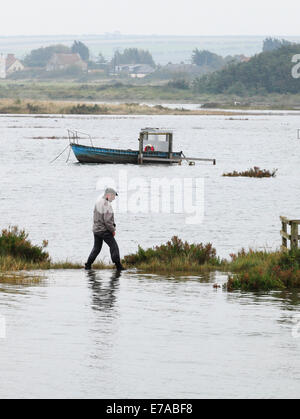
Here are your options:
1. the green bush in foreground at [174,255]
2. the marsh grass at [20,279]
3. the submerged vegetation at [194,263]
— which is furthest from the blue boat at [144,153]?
the marsh grass at [20,279]

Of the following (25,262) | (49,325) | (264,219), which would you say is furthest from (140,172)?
(49,325)

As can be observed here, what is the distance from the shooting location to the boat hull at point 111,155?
234 feet

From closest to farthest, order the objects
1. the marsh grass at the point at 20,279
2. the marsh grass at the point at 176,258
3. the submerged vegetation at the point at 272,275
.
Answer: the submerged vegetation at the point at 272,275
the marsh grass at the point at 20,279
the marsh grass at the point at 176,258

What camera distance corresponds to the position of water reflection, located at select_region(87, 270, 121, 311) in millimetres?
15642

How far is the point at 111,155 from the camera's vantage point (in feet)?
237

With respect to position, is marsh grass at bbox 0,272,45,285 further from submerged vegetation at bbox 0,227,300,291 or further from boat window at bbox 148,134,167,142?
boat window at bbox 148,134,167,142

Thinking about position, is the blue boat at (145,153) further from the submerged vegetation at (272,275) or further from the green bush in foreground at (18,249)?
the submerged vegetation at (272,275)

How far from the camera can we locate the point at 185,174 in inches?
2741

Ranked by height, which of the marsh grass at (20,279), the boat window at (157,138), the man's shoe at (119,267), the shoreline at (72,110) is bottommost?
the marsh grass at (20,279)

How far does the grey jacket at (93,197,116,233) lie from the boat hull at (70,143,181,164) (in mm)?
50894

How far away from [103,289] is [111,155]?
180 feet

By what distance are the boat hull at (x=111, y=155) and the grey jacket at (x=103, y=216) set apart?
167 feet

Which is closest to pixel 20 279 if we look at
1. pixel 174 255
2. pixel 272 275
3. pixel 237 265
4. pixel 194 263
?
pixel 174 255

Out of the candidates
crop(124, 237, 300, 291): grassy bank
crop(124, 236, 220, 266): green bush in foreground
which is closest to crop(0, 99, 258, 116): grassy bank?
crop(124, 236, 220, 266): green bush in foreground
